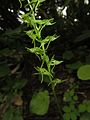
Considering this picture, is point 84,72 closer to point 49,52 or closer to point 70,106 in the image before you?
point 70,106

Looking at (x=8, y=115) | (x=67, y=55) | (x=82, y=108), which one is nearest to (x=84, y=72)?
(x=82, y=108)

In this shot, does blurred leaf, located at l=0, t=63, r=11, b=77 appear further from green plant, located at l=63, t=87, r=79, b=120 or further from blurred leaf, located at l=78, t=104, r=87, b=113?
blurred leaf, located at l=78, t=104, r=87, b=113

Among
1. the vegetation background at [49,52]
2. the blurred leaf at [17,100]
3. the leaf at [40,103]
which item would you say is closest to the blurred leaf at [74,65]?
the vegetation background at [49,52]

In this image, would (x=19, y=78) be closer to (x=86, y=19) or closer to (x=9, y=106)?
(x=9, y=106)

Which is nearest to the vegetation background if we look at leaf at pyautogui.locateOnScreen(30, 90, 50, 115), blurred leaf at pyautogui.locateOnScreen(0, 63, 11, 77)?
blurred leaf at pyautogui.locateOnScreen(0, 63, 11, 77)

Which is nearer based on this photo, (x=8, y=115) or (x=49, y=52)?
(x=8, y=115)

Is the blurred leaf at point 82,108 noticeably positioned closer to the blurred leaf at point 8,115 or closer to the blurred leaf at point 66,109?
the blurred leaf at point 66,109

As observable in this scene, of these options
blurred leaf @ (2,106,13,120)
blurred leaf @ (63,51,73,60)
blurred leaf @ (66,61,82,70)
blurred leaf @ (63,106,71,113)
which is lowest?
blurred leaf @ (2,106,13,120)

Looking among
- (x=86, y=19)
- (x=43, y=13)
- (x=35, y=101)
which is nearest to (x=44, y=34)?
(x=43, y=13)
